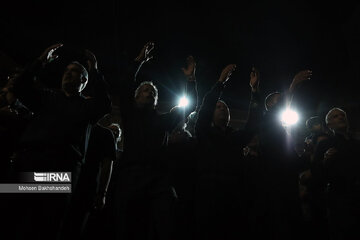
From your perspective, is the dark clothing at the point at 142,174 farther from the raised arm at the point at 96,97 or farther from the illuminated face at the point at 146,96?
the raised arm at the point at 96,97

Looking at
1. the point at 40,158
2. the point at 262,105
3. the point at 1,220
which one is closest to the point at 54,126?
the point at 40,158

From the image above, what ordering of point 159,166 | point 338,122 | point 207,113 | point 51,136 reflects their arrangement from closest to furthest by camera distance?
point 51,136 < point 159,166 < point 207,113 < point 338,122

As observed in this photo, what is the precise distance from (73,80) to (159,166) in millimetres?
1170

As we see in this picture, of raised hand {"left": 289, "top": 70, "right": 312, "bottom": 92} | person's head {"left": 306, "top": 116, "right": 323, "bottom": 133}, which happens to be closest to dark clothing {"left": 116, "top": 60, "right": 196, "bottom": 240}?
raised hand {"left": 289, "top": 70, "right": 312, "bottom": 92}

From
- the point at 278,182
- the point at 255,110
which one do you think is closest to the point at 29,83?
→ the point at 255,110

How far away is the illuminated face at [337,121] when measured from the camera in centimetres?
381

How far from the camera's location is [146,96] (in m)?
3.10

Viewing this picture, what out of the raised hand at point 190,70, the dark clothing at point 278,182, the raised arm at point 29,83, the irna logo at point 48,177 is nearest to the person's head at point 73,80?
the raised arm at point 29,83

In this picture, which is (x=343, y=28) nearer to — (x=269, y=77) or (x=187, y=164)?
(x=269, y=77)

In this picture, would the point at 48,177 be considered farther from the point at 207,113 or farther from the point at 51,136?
the point at 207,113

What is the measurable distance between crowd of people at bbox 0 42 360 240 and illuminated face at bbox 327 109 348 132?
13 millimetres

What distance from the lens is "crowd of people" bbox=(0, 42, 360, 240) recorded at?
7.97ft

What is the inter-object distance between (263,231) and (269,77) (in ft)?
15.7

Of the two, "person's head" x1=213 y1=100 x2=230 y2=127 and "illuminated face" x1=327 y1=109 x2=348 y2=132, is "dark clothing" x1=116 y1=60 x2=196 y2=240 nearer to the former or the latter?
"person's head" x1=213 y1=100 x2=230 y2=127
